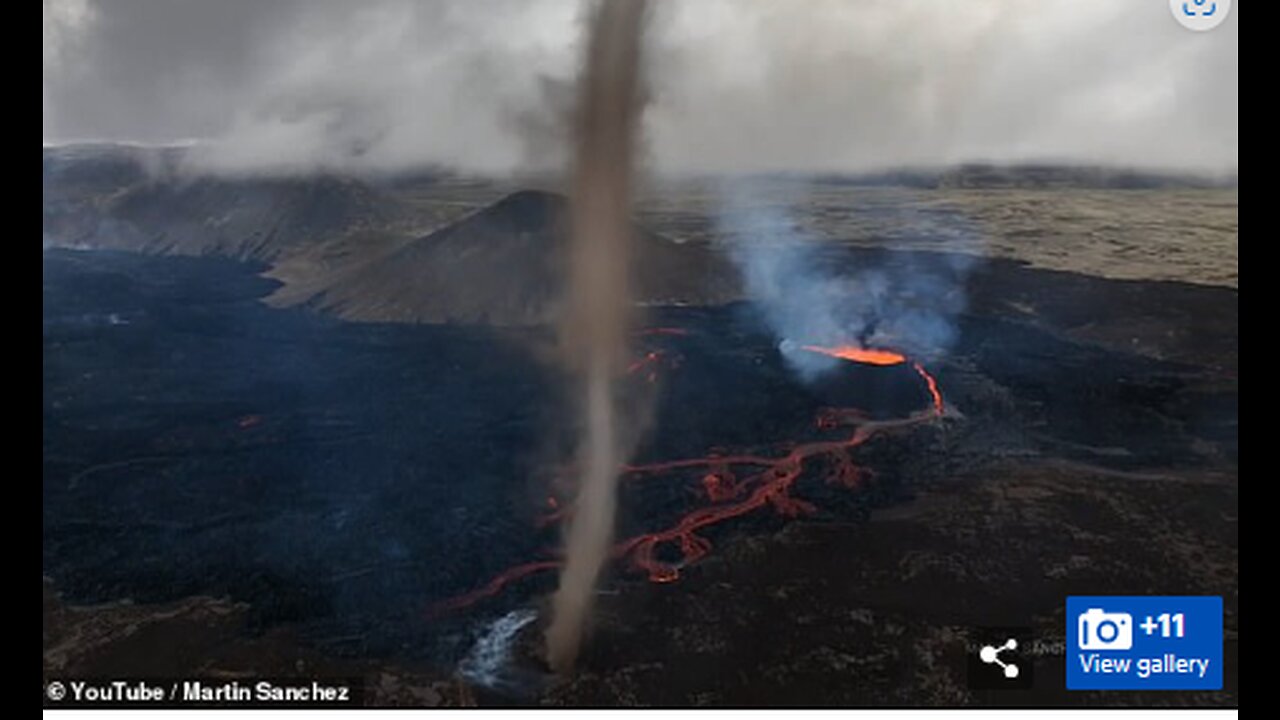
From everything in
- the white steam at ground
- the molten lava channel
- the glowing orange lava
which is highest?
the white steam at ground

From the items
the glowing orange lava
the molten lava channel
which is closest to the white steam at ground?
the glowing orange lava

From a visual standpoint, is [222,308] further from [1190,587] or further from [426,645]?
[1190,587]

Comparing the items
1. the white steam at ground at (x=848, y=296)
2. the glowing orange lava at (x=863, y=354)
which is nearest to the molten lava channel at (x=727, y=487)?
the glowing orange lava at (x=863, y=354)

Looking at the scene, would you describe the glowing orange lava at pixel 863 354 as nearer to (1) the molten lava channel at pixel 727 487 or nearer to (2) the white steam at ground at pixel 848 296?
(2) the white steam at ground at pixel 848 296

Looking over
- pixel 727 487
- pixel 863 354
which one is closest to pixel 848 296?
pixel 863 354

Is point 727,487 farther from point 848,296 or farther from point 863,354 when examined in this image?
point 848,296

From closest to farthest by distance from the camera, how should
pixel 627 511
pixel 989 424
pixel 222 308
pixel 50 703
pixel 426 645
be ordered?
pixel 50 703 < pixel 426 645 < pixel 627 511 < pixel 989 424 < pixel 222 308

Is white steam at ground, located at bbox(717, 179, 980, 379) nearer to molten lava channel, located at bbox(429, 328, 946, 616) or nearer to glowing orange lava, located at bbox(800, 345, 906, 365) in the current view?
glowing orange lava, located at bbox(800, 345, 906, 365)

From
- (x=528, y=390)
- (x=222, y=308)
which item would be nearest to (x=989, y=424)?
(x=528, y=390)
